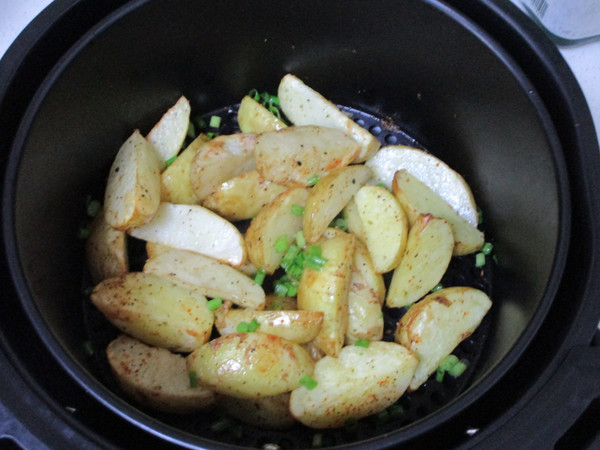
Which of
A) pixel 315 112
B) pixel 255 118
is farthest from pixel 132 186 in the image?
pixel 315 112

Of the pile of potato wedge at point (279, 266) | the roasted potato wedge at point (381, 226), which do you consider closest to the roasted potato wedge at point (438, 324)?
the pile of potato wedge at point (279, 266)

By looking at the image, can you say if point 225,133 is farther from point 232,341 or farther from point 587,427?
point 587,427

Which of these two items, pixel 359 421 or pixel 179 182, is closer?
pixel 359 421

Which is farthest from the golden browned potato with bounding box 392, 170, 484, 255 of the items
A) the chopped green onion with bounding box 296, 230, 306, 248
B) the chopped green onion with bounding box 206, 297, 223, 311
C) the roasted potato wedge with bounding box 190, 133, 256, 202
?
the chopped green onion with bounding box 206, 297, 223, 311

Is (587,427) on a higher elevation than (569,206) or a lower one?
lower

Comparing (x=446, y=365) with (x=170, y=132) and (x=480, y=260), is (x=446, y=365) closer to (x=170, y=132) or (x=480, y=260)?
(x=480, y=260)

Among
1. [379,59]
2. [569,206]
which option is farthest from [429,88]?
[569,206]
